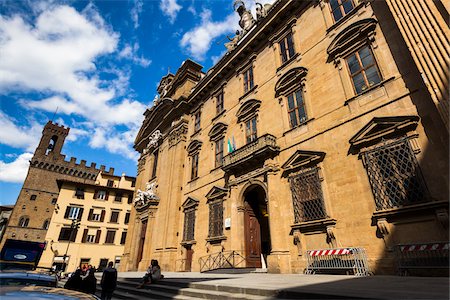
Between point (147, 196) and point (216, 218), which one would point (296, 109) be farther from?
point (147, 196)

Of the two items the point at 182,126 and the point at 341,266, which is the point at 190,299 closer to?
the point at 341,266

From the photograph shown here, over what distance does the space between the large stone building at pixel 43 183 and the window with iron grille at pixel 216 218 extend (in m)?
34.4

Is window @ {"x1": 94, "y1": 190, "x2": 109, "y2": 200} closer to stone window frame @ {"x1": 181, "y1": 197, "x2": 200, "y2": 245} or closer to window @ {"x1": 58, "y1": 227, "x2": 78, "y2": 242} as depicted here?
window @ {"x1": 58, "y1": 227, "x2": 78, "y2": 242}

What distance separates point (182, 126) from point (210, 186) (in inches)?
307

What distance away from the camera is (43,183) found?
152 ft

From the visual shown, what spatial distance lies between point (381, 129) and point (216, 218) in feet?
33.9

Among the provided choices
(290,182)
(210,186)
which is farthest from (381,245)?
(210,186)

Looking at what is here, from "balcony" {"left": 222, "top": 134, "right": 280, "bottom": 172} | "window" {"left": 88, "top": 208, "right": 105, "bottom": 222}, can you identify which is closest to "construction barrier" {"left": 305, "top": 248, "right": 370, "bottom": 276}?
"balcony" {"left": 222, "top": 134, "right": 280, "bottom": 172}

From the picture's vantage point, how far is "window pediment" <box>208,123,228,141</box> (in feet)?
55.4

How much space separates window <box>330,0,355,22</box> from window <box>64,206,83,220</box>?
37893mm

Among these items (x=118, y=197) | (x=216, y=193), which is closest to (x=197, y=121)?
(x=216, y=193)

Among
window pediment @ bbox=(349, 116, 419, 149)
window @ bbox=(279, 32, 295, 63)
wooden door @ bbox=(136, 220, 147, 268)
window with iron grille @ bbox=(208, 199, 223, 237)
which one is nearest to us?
window pediment @ bbox=(349, 116, 419, 149)

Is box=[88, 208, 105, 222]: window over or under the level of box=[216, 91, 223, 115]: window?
under

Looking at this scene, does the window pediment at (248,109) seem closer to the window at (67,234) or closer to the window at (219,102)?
the window at (219,102)
